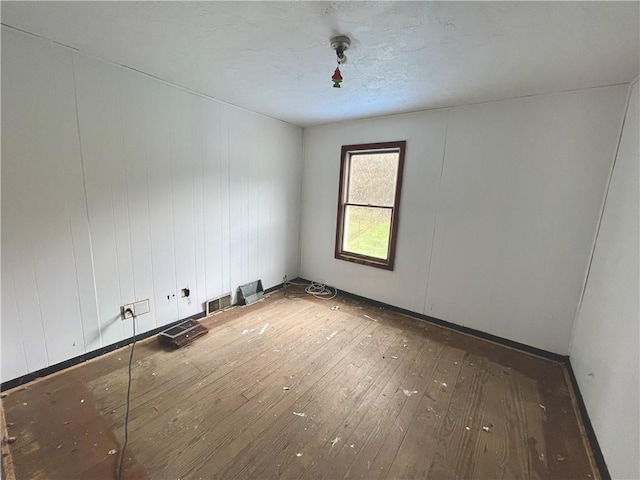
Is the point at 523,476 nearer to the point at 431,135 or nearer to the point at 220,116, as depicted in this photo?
the point at 431,135

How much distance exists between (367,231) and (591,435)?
8.21 feet

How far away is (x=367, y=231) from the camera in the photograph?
3.48 meters

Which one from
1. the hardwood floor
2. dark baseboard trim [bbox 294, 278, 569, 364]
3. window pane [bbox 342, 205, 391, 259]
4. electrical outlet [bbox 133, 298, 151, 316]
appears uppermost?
window pane [bbox 342, 205, 391, 259]

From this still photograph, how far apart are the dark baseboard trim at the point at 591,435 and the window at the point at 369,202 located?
5.96 ft

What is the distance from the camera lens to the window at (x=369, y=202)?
317 centimetres

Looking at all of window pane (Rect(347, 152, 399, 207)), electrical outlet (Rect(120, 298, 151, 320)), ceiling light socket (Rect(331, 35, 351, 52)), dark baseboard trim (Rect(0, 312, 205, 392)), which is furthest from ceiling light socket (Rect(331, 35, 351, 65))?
dark baseboard trim (Rect(0, 312, 205, 392))

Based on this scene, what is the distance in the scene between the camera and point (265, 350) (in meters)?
2.40

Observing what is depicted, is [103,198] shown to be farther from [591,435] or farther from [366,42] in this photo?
[591,435]

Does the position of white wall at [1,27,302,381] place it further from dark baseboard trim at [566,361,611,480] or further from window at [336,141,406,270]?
dark baseboard trim at [566,361,611,480]

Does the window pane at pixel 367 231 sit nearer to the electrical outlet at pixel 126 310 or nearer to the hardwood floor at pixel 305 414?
the hardwood floor at pixel 305 414

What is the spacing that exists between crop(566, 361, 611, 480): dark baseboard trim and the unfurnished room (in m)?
0.02

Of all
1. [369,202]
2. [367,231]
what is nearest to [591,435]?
[367,231]

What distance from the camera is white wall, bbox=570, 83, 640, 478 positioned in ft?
4.26

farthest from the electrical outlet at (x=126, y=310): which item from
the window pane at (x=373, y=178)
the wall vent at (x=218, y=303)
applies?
the window pane at (x=373, y=178)
